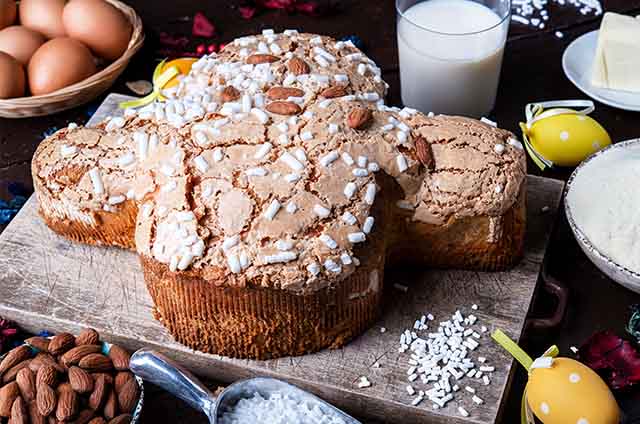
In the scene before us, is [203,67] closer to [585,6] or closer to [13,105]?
[13,105]

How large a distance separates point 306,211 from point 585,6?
128 cm

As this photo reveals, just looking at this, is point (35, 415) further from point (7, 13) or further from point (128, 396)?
point (7, 13)

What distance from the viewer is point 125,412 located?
4.79 ft

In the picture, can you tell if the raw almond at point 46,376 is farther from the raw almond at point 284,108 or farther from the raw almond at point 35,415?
the raw almond at point 284,108

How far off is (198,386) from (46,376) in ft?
0.79

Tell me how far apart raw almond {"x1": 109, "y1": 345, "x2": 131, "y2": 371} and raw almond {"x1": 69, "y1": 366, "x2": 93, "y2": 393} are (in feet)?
0.18

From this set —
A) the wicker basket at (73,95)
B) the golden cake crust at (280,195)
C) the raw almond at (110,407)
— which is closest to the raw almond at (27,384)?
the raw almond at (110,407)

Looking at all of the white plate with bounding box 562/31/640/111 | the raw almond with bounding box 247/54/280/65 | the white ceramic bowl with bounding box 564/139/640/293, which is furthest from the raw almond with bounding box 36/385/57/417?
the white plate with bounding box 562/31/640/111

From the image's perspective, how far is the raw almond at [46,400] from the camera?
1414 millimetres

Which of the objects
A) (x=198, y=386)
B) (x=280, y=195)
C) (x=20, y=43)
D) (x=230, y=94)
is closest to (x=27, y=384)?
(x=198, y=386)

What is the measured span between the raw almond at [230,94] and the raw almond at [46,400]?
1.97ft

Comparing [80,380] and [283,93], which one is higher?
[283,93]

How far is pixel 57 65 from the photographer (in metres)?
2.10

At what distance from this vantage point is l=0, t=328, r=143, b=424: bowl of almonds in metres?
1.42
